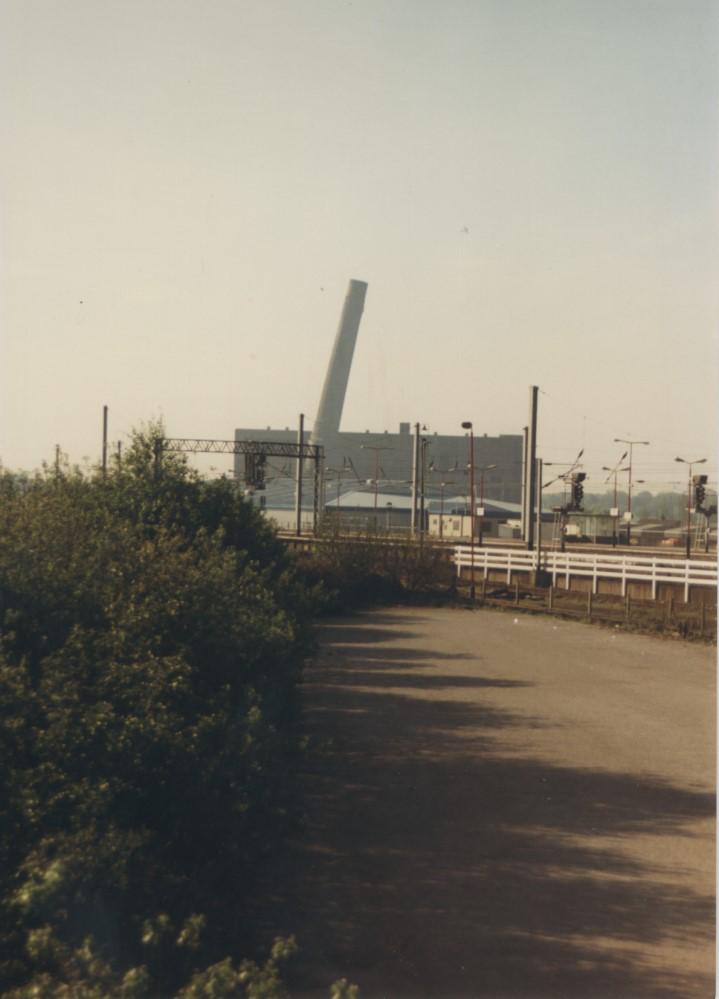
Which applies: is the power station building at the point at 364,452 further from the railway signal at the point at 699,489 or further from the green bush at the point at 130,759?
the green bush at the point at 130,759

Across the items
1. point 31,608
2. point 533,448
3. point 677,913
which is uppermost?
point 533,448

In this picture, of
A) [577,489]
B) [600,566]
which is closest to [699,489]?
[577,489]

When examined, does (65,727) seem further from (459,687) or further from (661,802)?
(459,687)

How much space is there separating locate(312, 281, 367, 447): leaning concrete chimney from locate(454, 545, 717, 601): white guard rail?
2227 inches

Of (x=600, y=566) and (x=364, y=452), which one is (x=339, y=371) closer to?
(x=364, y=452)

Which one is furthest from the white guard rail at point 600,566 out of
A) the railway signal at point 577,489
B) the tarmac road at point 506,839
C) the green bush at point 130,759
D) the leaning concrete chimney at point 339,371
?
the leaning concrete chimney at point 339,371

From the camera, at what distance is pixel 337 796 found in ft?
31.2

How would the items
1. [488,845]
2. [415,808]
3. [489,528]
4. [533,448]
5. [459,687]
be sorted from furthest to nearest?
[489,528] → [533,448] → [459,687] → [415,808] → [488,845]

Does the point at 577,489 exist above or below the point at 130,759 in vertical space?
above

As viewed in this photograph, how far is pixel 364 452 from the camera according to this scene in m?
99.7

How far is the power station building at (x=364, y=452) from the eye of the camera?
292ft

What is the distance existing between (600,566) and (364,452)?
2793 inches

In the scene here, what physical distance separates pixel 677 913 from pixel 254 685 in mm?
3445

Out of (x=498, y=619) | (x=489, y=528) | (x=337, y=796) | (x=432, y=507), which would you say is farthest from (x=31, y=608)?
(x=432, y=507)
